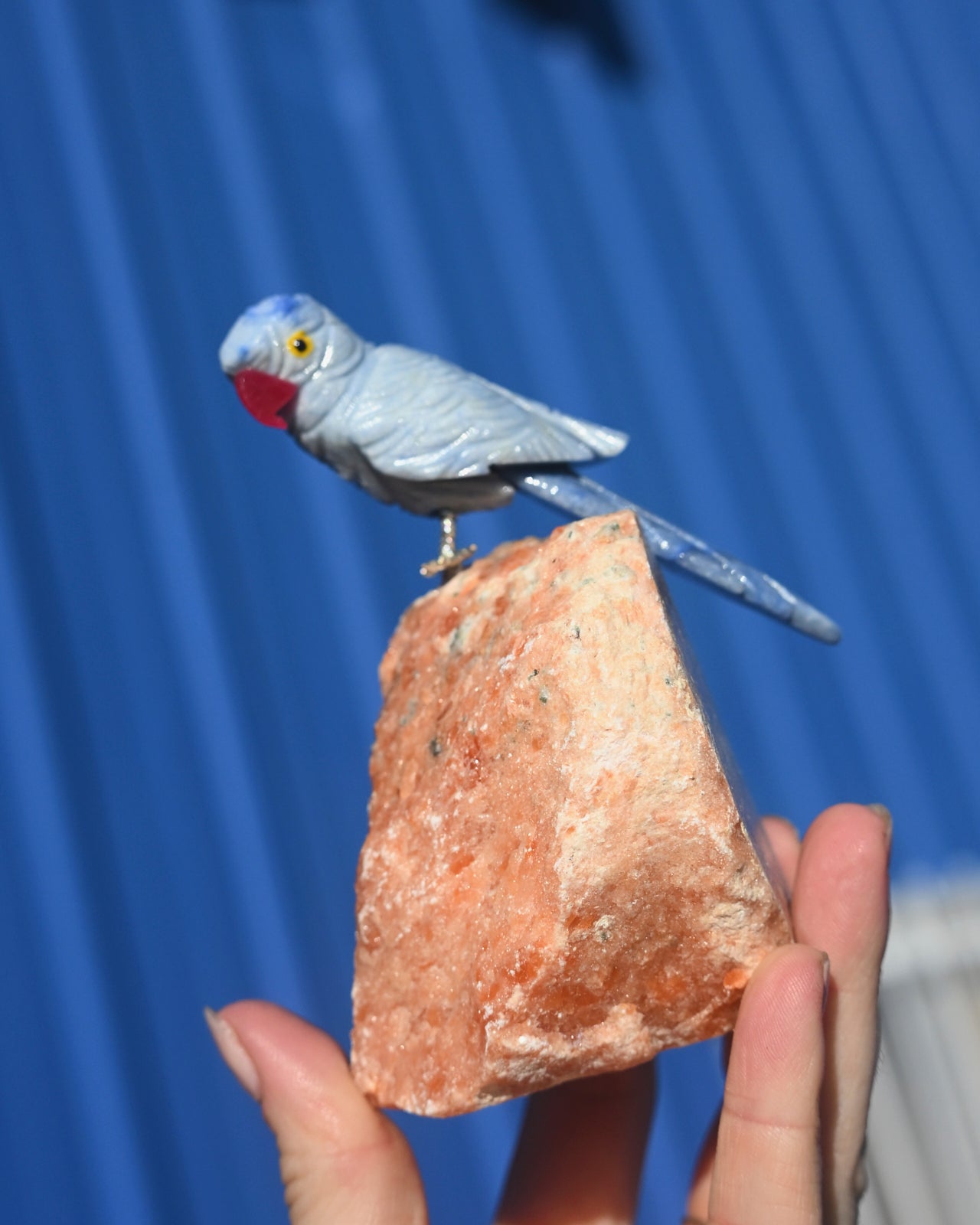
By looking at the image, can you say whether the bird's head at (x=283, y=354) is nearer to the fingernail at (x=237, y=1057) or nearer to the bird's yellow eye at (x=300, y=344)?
the bird's yellow eye at (x=300, y=344)

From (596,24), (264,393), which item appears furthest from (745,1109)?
(596,24)

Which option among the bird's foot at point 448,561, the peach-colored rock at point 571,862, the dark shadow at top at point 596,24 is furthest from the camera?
the dark shadow at top at point 596,24

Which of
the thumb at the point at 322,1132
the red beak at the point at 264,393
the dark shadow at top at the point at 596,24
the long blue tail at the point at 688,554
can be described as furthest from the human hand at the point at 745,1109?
the dark shadow at top at the point at 596,24

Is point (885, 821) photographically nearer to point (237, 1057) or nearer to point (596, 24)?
point (237, 1057)

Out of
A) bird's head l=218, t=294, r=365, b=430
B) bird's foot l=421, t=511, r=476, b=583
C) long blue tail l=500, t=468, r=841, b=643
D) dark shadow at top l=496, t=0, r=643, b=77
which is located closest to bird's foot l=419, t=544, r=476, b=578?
bird's foot l=421, t=511, r=476, b=583

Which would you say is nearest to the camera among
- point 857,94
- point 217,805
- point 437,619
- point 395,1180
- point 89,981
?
point 395,1180

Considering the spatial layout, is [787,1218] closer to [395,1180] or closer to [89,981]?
[395,1180]

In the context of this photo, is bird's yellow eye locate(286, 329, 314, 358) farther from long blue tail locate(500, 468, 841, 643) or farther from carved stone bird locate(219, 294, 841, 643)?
long blue tail locate(500, 468, 841, 643)

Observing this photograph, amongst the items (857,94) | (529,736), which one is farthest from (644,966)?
(857,94)
